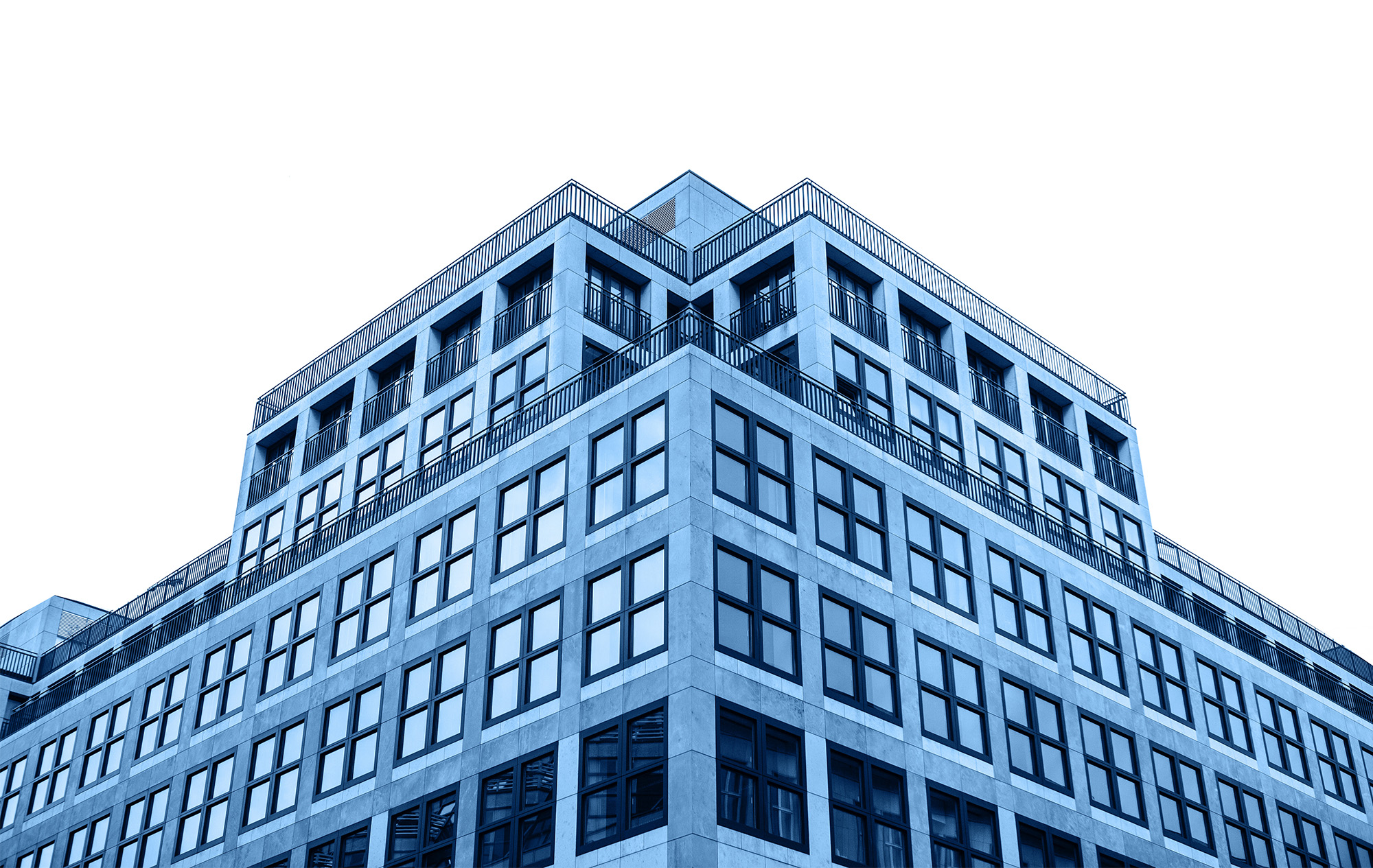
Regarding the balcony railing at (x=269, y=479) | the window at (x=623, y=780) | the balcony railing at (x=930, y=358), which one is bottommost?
the window at (x=623, y=780)

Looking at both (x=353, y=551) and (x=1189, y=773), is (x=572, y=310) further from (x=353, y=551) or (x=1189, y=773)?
(x=1189, y=773)

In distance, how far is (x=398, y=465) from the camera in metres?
54.1

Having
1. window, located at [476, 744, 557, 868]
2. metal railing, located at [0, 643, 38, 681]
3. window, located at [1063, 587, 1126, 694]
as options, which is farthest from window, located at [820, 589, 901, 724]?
metal railing, located at [0, 643, 38, 681]

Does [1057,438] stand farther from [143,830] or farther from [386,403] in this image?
[143,830]

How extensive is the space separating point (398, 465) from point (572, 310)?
8.95m

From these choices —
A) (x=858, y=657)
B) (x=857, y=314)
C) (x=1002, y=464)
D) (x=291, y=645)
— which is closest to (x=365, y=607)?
(x=291, y=645)

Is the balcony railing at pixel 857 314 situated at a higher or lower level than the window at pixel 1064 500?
higher

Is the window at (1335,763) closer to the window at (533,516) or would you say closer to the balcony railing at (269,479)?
the window at (533,516)

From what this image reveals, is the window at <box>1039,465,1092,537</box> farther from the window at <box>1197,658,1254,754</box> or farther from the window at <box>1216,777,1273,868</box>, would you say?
the window at <box>1216,777,1273,868</box>

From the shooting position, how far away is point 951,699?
1646 inches

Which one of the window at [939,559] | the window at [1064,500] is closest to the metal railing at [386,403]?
the window at [939,559]

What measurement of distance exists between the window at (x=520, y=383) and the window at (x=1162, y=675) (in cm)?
2131

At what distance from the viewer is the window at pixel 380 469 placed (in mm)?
54125

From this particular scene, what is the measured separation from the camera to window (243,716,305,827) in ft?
148
